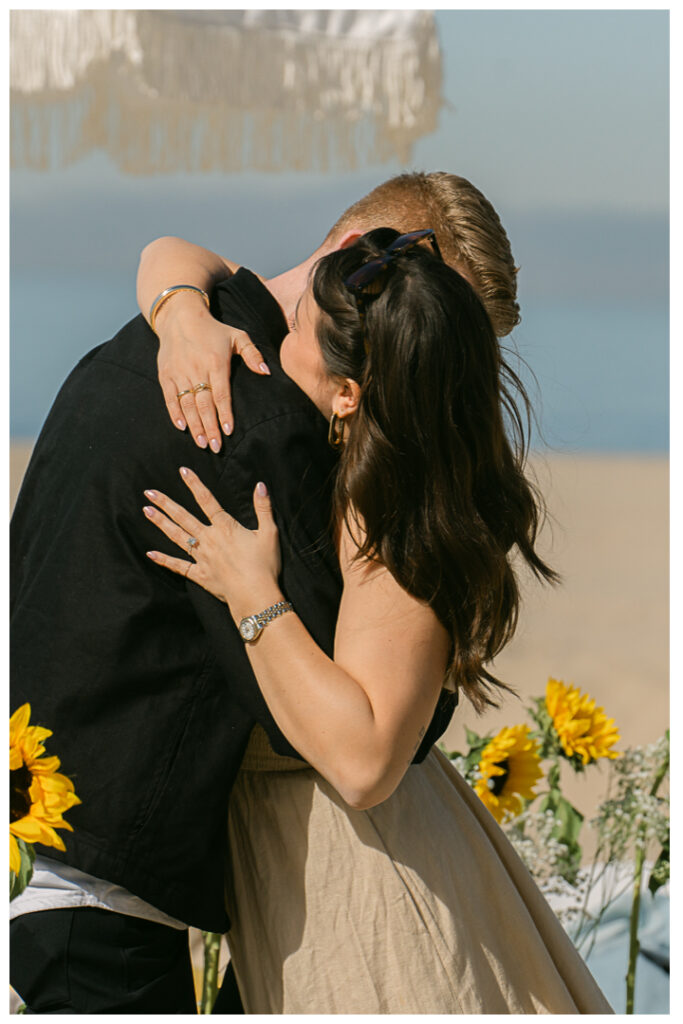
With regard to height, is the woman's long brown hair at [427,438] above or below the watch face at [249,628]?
above

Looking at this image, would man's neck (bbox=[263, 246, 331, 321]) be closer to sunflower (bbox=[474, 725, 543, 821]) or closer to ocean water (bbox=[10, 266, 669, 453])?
sunflower (bbox=[474, 725, 543, 821])

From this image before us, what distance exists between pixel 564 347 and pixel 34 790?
18.6 m

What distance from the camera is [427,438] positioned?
139 cm

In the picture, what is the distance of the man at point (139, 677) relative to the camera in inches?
57.4

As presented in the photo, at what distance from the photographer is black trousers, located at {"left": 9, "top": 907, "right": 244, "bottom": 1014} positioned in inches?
58.6

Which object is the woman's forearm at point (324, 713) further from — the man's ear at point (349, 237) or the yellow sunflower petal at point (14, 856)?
the man's ear at point (349, 237)

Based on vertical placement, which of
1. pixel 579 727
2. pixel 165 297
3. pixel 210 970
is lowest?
pixel 210 970

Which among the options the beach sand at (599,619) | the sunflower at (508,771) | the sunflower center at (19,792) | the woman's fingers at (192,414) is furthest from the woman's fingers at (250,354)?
the beach sand at (599,619)

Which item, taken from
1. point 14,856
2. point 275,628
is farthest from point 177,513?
point 14,856


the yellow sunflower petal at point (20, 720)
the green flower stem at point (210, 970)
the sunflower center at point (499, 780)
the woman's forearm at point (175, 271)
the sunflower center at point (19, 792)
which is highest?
the woman's forearm at point (175, 271)

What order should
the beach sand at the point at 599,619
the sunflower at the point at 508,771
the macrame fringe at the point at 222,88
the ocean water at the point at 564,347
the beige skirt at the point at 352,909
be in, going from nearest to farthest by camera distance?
the beige skirt at the point at 352,909
the sunflower at the point at 508,771
the macrame fringe at the point at 222,88
the beach sand at the point at 599,619
the ocean water at the point at 564,347

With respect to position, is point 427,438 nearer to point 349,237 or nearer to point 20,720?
point 349,237

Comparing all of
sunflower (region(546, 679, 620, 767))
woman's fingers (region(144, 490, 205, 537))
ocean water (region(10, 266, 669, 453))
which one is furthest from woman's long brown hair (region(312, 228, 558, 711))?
ocean water (region(10, 266, 669, 453))
